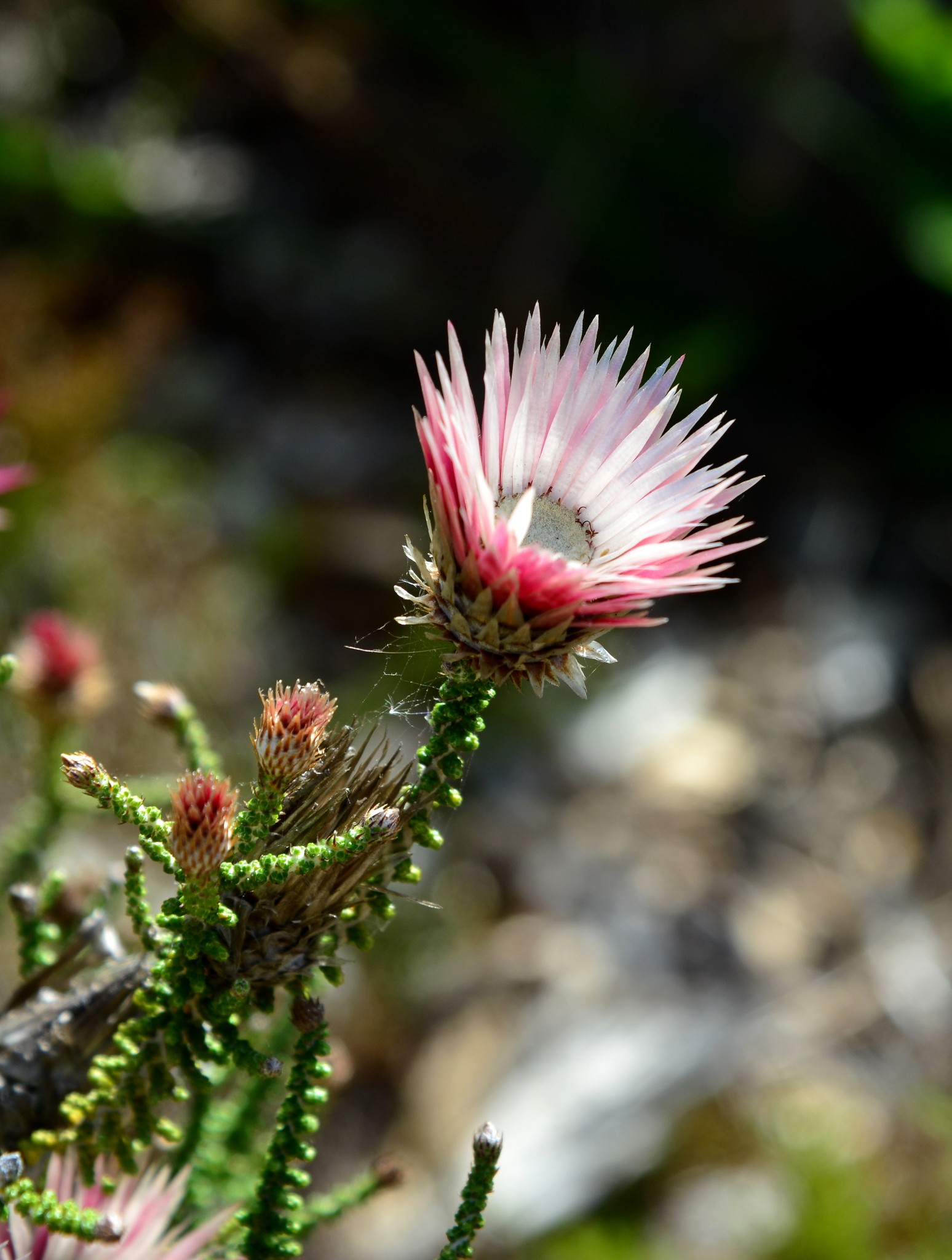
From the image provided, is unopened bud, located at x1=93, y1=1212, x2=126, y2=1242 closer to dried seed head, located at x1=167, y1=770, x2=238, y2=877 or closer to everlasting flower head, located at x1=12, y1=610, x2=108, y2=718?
dried seed head, located at x1=167, y1=770, x2=238, y2=877

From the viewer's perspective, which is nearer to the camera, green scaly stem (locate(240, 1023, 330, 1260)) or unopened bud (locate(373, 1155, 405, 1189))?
green scaly stem (locate(240, 1023, 330, 1260))

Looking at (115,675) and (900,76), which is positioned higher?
(900,76)

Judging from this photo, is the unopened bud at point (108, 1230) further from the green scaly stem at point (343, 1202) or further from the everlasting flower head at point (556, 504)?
the everlasting flower head at point (556, 504)

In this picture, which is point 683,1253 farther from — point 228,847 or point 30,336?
point 30,336

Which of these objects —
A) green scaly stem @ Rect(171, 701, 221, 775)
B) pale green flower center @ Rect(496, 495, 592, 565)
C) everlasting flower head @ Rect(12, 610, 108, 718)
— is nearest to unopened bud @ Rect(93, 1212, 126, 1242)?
green scaly stem @ Rect(171, 701, 221, 775)

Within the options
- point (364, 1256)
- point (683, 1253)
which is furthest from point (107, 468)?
point (683, 1253)

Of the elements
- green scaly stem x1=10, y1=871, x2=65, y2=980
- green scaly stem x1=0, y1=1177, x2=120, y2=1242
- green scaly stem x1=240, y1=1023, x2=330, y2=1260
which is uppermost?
green scaly stem x1=10, y1=871, x2=65, y2=980

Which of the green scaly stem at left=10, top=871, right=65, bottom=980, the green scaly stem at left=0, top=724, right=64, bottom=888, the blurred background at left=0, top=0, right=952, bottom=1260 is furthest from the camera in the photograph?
the blurred background at left=0, top=0, right=952, bottom=1260
